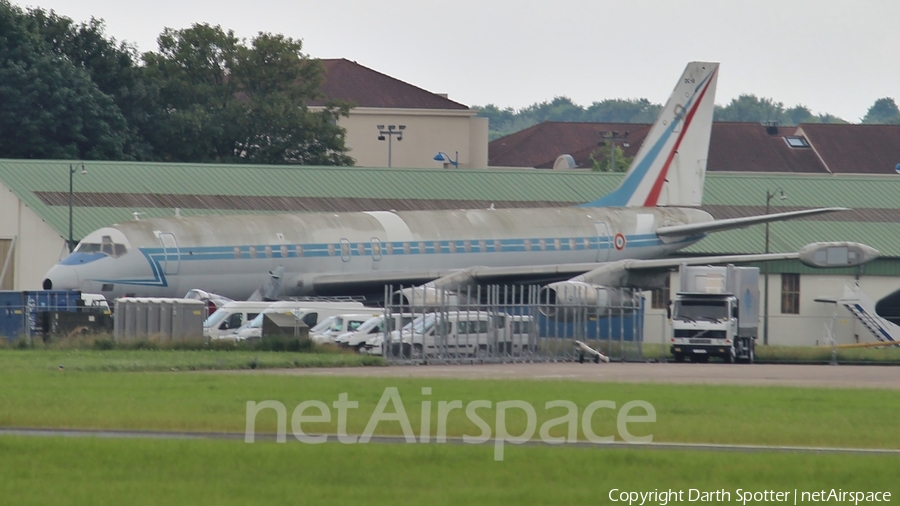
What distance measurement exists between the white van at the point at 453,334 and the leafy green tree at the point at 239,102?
47195 mm

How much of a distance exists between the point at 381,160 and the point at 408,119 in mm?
4489

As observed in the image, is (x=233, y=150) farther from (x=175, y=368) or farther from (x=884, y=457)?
(x=884, y=457)

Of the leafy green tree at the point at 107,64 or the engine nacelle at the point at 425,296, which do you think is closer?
the engine nacelle at the point at 425,296

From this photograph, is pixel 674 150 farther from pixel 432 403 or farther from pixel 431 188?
pixel 432 403

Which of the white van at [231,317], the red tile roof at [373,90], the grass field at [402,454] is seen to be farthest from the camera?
the red tile roof at [373,90]

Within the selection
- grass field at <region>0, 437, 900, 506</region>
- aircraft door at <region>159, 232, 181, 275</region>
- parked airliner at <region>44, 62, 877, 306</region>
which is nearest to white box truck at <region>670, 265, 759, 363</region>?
parked airliner at <region>44, 62, 877, 306</region>

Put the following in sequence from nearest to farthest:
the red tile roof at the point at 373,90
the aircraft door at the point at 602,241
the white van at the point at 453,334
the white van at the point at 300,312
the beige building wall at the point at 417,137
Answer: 1. the white van at the point at 453,334
2. the white van at the point at 300,312
3. the aircraft door at the point at 602,241
4. the beige building wall at the point at 417,137
5. the red tile roof at the point at 373,90

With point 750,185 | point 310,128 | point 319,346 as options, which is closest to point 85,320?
point 319,346

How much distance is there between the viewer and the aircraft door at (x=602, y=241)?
4728 centimetres

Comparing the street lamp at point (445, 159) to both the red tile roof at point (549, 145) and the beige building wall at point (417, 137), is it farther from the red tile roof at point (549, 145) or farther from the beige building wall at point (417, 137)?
the red tile roof at point (549, 145)

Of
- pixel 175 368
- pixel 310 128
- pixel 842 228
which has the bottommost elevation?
pixel 175 368

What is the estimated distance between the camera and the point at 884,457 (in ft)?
49.7

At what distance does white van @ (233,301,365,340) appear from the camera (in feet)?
116

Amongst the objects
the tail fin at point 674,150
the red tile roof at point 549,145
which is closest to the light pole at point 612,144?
the red tile roof at point 549,145
